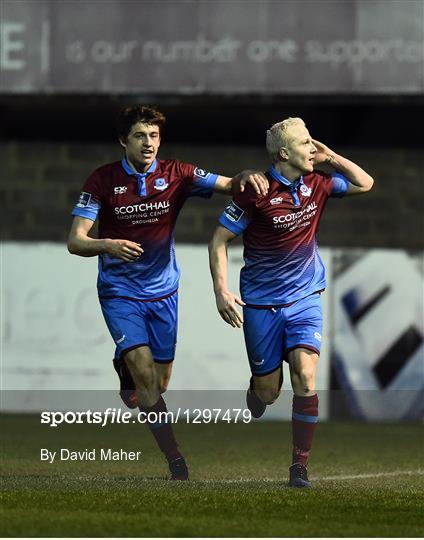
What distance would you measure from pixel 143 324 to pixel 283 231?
1.10 m

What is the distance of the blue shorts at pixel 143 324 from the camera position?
31.8ft

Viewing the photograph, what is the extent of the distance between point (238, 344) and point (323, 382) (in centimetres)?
102

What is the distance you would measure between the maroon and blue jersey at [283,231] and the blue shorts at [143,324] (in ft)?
1.96

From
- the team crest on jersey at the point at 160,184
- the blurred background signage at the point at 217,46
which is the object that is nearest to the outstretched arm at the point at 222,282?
the team crest on jersey at the point at 160,184

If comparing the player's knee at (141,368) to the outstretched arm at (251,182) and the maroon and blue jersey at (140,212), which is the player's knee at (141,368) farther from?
the outstretched arm at (251,182)

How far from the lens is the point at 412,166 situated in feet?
55.9

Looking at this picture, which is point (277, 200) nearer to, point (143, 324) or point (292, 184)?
point (292, 184)

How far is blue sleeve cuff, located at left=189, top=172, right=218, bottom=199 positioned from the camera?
31.6 ft

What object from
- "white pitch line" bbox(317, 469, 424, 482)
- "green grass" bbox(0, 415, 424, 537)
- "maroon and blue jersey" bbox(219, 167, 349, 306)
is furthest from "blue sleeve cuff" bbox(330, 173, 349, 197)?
"white pitch line" bbox(317, 469, 424, 482)

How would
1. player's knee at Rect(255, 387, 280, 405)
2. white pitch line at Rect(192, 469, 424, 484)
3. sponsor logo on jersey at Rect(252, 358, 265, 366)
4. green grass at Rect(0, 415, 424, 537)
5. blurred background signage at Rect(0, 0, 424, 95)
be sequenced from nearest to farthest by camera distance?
green grass at Rect(0, 415, 424, 537), white pitch line at Rect(192, 469, 424, 484), sponsor logo on jersey at Rect(252, 358, 265, 366), player's knee at Rect(255, 387, 280, 405), blurred background signage at Rect(0, 0, 424, 95)

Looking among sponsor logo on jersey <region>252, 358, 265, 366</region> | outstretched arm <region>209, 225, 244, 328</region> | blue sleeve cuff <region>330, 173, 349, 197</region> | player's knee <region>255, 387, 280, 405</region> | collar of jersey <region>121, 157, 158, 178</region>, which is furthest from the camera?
player's knee <region>255, 387, 280, 405</region>

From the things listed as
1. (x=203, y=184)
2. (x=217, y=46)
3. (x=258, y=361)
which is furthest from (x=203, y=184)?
(x=217, y=46)

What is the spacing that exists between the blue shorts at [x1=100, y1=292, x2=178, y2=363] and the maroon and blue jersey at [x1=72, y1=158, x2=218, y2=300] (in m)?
0.06

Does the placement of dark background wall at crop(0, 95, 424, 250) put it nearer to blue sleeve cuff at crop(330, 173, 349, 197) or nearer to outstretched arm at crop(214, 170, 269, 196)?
blue sleeve cuff at crop(330, 173, 349, 197)
